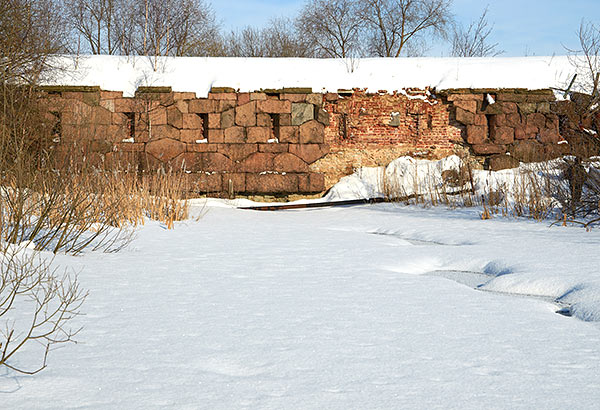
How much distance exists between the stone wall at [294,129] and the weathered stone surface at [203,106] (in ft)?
0.07

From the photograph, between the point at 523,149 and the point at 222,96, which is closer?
the point at 222,96

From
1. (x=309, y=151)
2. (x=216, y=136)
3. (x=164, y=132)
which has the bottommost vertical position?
(x=309, y=151)

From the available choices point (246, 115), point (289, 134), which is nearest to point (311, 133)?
point (289, 134)

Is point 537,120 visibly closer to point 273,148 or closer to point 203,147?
point 273,148

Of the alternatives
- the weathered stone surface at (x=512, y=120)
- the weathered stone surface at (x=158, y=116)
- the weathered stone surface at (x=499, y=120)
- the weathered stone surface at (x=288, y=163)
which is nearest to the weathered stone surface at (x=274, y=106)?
the weathered stone surface at (x=288, y=163)

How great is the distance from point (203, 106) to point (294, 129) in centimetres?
207

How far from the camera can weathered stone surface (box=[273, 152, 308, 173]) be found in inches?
515

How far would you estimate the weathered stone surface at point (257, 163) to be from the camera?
13.0 m

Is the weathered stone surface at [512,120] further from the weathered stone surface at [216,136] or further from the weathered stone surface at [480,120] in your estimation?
the weathered stone surface at [216,136]

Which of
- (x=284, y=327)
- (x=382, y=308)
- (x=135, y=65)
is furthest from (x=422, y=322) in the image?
(x=135, y=65)

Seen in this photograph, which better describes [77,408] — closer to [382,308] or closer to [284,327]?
[284,327]

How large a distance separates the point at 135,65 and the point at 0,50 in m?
4.20

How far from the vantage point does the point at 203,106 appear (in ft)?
42.6

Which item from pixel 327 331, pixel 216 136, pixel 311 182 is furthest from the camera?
pixel 311 182
